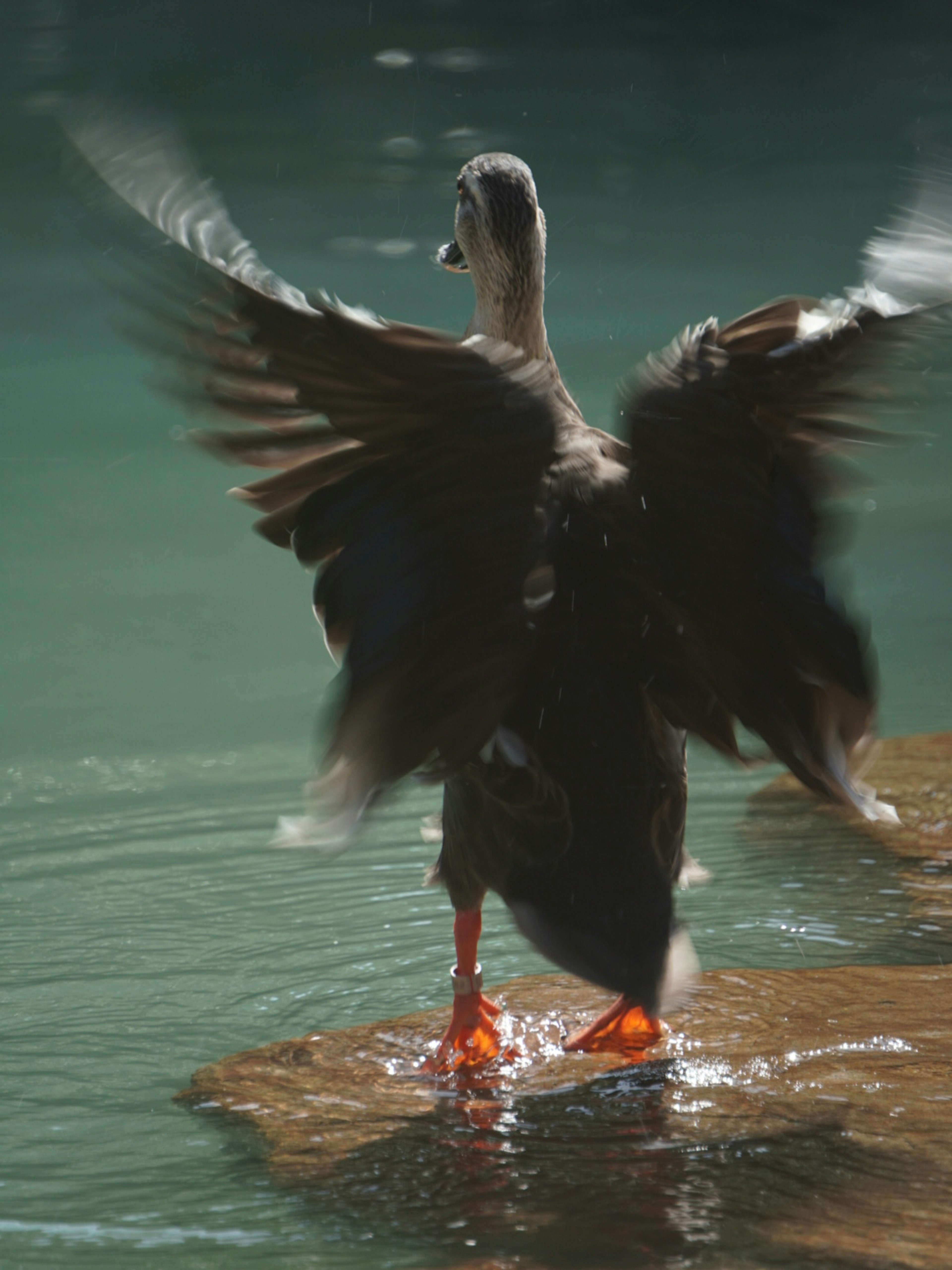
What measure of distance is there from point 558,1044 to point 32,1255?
111cm

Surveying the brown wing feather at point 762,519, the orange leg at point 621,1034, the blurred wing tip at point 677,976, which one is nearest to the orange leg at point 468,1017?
the orange leg at point 621,1034

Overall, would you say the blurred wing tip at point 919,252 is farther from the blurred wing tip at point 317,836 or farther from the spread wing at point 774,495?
the blurred wing tip at point 317,836

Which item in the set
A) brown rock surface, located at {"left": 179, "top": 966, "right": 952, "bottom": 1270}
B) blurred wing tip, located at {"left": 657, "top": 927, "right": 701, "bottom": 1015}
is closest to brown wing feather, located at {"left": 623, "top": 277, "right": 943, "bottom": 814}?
blurred wing tip, located at {"left": 657, "top": 927, "right": 701, "bottom": 1015}

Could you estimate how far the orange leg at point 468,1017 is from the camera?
269 centimetres

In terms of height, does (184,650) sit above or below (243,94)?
below

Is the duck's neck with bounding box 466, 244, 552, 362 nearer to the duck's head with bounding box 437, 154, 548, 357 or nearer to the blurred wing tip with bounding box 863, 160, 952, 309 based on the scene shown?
the duck's head with bounding box 437, 154, 548, 357

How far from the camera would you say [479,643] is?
7.52ft

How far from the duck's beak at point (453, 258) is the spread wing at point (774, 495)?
1.06 m

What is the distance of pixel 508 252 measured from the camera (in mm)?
3051

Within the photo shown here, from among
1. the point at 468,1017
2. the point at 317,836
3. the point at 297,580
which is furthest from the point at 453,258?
the point at 297,580

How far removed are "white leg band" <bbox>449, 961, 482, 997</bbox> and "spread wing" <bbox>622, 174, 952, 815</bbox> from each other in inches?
27.0

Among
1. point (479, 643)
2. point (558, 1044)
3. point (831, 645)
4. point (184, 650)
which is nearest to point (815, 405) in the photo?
point (831, 645)

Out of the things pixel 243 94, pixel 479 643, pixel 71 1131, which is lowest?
pixel 71 1131

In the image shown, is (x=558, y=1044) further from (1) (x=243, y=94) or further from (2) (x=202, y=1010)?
(1) (x=243, y=94)
